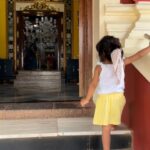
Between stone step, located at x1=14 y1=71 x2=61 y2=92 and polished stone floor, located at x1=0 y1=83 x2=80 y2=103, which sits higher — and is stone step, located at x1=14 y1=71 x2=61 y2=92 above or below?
below

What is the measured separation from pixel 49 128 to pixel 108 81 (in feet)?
2.70

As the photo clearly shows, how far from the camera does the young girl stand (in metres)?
3.00

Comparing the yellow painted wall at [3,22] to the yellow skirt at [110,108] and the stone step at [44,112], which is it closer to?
the stone step at [44,112]

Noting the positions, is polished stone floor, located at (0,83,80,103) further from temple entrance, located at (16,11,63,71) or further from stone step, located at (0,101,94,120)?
temple entrance, located at (16,11,63,71)

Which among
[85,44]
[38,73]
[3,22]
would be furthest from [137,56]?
[3,22]

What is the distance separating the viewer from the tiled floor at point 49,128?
3369 millimetres

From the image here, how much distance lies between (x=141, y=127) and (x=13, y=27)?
9108 mm

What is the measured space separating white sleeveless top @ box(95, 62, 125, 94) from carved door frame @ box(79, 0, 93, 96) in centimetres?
147

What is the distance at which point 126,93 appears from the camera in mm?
3748

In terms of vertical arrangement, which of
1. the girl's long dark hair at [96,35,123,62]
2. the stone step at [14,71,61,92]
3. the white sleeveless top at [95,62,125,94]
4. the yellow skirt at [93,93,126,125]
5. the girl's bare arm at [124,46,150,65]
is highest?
the girl's long dark hair at [96,35,123,62]

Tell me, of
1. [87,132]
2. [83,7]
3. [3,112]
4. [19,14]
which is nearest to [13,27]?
[19,14]

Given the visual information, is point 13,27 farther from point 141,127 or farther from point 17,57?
point 141,127

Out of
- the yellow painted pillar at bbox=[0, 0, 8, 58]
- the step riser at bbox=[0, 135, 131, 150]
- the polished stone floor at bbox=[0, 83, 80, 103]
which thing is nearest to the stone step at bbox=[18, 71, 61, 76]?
the yellow painted pillar at bbox=[0, 0, 8, 58]

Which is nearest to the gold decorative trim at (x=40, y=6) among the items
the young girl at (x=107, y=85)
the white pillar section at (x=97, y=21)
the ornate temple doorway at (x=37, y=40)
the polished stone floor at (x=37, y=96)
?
the ornate temple doorway at (x=37, y=40)
